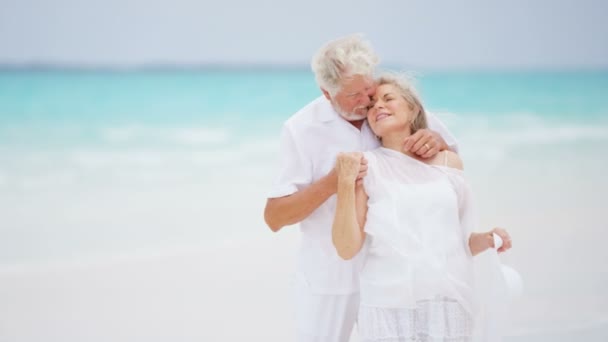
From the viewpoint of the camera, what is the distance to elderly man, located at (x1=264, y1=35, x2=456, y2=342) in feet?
8.82

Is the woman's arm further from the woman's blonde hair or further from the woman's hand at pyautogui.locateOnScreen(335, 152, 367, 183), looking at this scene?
the woman's blonde hair

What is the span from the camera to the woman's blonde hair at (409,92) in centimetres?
274

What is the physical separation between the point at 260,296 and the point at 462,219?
2.20 metres

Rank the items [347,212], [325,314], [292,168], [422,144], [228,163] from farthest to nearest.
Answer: [228,163] → [325,314] → [292,168] → [422,144] → [347,212]

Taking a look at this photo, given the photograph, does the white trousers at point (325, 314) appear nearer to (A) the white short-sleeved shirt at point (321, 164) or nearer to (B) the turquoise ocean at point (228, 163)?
(A) the white short-sleeved shirt at point (321, 164)

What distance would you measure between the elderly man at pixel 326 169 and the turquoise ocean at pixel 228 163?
0.20 meters

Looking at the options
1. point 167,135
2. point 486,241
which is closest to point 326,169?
point 486,241

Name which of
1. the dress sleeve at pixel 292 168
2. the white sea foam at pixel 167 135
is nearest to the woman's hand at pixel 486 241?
the dress sleeve at pixel 292 168

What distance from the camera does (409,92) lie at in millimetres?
2742

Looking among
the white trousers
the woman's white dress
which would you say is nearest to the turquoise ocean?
the woman's white dress

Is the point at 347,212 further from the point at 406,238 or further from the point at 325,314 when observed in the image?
the point at 325,314

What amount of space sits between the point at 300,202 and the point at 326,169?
0.17 m

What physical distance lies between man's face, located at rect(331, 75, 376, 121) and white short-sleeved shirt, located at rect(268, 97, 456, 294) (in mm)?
58

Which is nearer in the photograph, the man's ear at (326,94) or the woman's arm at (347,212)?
the woman's arm at (347,212)
